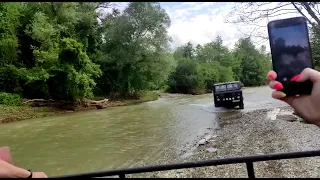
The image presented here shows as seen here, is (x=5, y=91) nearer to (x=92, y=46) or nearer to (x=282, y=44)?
(x=92, y=46)

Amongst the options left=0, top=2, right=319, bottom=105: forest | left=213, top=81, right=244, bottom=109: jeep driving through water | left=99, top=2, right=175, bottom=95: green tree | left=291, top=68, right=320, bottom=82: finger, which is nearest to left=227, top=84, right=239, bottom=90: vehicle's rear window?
left=213, top=81, right=244, bottom=109: jeep driving through water

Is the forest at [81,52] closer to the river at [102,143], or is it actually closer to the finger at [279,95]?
the river at [102,143]

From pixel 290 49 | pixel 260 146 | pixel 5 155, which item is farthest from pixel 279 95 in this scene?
pixel 260 146

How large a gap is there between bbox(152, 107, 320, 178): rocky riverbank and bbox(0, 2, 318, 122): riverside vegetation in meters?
9.83

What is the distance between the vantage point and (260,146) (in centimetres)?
959

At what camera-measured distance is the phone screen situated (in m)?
1.08

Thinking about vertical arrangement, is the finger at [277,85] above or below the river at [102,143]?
above

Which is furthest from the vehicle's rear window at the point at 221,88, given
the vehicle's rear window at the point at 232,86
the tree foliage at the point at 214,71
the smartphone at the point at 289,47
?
the tree foliage at the point at 214,71

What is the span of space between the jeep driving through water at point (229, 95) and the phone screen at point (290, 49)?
763 inches

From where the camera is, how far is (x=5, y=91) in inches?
1043

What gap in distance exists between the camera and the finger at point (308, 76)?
3.23ft

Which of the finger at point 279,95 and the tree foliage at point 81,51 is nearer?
the finger at point 279,95

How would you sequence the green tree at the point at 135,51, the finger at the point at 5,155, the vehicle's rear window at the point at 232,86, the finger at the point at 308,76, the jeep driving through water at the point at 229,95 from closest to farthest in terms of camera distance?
Answer: 1. the finger at the point at 308,76
2. the finger at the point at 5,155
3. the jeep driving through water at the point at 229,95
4. the vehicle's rear window at the point at 232,86
5. the green tree at the point at 135,51

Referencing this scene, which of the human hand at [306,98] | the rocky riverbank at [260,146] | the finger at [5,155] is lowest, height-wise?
the rocky riverbank at [260,146]
